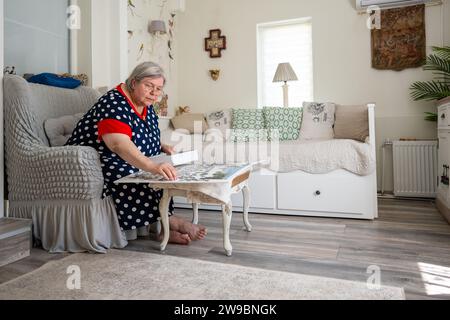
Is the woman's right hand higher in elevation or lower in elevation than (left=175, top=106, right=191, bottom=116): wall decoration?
lower

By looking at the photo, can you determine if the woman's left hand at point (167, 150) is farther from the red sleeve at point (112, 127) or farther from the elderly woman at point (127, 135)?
the red sleeve at point (112, 127)

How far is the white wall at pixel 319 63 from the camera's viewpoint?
320 cm

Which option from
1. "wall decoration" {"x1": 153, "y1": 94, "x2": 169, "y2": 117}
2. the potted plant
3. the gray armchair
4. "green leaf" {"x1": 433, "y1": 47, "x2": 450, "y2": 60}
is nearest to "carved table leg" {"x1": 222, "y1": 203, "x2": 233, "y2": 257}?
the gray armchair

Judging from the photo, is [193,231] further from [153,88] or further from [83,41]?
[83,41]

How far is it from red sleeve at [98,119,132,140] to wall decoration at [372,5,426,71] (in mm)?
2672

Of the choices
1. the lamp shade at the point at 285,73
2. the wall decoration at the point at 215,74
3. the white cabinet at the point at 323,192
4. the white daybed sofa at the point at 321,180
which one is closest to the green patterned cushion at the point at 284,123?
the lamp shade at the point at 285,73

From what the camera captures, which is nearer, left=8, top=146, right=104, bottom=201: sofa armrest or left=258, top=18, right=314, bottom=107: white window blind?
left=8, top=146, right=104, bottom=201: sofa armrest

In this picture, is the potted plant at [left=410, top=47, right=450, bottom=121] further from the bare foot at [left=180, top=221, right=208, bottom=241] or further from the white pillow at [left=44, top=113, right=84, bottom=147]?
the white pillow at [left=44, top=113, right=84, bottom=147]

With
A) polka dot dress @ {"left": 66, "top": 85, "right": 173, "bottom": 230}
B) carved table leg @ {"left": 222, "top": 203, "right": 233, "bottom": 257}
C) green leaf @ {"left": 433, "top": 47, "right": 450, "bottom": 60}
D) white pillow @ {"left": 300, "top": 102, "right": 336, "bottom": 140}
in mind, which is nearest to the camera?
carved table leg @ {"left": 222, "top": 203, "right": 233, "bottom": 257}

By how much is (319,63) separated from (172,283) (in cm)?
289

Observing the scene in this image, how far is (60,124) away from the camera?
202 cm

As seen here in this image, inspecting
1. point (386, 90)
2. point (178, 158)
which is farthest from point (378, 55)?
point (178, 158)

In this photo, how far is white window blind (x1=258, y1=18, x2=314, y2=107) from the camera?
3594mm
